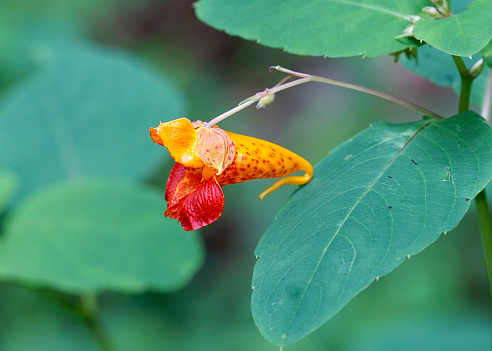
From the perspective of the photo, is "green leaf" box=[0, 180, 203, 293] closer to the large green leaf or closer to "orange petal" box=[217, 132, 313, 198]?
"orange petal" box=[217, 132, 313, 198]

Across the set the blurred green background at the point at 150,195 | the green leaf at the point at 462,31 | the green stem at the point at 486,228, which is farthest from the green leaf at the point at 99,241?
the green leaf at the point at 462,31

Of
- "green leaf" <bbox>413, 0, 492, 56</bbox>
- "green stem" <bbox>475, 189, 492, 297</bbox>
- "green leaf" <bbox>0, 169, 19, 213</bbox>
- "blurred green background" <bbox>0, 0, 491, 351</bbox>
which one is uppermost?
"green leaf" <bbox>413, 0, 492, 56</bbox>

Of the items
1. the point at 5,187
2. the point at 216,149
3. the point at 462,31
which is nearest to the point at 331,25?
the point at 462,31

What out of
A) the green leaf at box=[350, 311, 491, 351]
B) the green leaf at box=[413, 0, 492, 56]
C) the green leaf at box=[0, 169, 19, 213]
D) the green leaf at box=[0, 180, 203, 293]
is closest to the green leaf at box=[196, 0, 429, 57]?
the green leaf at box=[413, 0, 492, 56]

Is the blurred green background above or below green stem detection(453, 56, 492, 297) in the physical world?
below

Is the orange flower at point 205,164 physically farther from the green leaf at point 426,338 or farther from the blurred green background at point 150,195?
the green leaf at point 426,338

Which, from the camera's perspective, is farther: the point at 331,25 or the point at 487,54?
the point at 331,25

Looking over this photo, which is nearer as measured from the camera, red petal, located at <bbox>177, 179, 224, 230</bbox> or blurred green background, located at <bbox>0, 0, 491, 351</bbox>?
red petal, located at <bbox>177, 179, 224, 230</bbox>

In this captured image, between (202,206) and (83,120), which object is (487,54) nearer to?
(202,206)

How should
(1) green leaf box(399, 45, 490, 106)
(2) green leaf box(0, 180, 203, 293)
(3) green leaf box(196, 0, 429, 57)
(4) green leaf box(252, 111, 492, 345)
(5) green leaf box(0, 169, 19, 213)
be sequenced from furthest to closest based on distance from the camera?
1. (5) green leaf box(0, 169, 19, 213)
2. (2) green leaf box(0, 180, 203, 293)
3. (1) green leaf box(399, 45, 490, 106)
4. (3) green leaf box(196, 0, 429, 57)
5. (4) green leaf box(252, 111, 492, 345)
